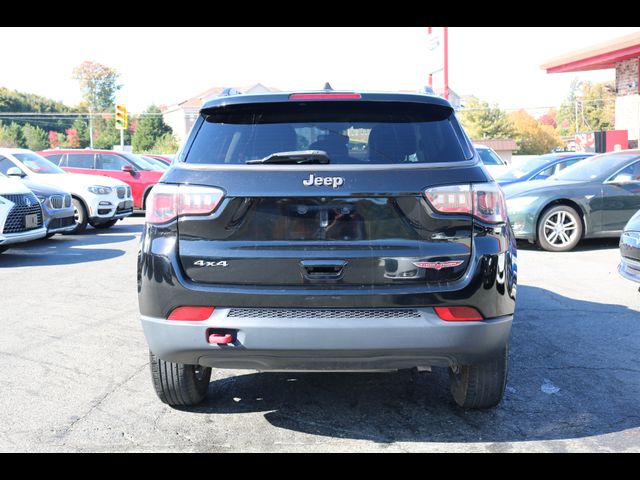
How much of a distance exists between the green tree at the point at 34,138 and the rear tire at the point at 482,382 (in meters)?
95.1

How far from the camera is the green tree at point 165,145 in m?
84.5

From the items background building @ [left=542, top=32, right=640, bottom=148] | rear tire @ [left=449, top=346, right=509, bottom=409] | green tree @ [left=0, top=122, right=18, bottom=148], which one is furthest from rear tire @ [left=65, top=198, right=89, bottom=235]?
green tree @ [left=0, top=122, right=18, bottom=148]

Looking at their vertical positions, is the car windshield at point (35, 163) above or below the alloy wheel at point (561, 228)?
above

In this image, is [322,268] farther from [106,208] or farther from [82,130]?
[82,130]

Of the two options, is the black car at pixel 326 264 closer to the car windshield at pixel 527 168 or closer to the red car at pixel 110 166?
the car windshield at pixel 527 168

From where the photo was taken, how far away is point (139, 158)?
18375mm

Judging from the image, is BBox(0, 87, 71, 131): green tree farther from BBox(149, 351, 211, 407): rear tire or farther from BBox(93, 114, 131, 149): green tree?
BBox(149, 351, 211, 407): rear tire

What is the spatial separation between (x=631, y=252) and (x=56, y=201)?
8.93m

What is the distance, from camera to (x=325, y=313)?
3221 mm

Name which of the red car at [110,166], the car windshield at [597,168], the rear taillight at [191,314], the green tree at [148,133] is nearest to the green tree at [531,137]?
the green tree at [148,133]

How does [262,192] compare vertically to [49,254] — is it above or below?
above
